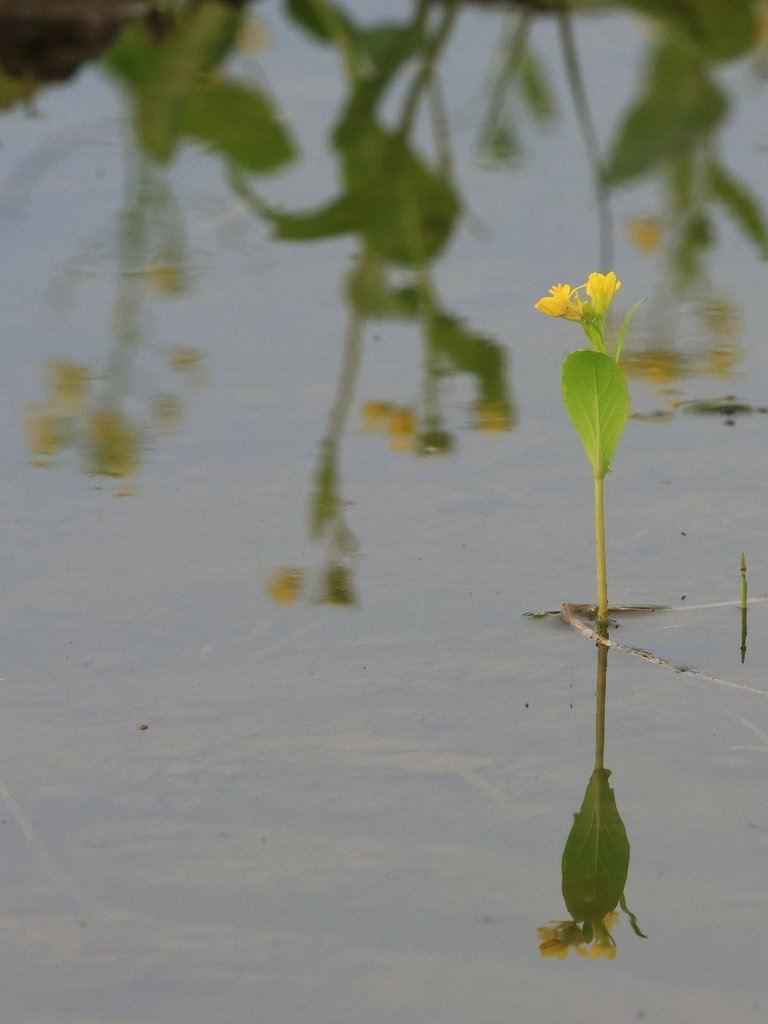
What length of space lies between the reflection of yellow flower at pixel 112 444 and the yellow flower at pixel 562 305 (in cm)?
73

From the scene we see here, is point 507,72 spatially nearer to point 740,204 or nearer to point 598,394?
point 740,204

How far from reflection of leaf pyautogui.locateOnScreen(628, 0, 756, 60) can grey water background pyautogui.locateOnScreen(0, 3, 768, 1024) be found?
1.47m

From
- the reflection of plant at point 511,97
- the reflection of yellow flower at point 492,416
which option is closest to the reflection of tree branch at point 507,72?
the reflection of plant at point 511,97

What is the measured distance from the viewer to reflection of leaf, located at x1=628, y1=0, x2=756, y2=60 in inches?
156

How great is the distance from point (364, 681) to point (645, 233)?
1516 millimetres

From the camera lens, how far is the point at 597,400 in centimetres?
165

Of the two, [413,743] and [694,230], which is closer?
[413,743]

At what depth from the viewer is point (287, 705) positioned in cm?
155

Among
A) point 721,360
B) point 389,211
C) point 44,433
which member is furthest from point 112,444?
point 389,211

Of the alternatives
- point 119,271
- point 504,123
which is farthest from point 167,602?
point 504,123

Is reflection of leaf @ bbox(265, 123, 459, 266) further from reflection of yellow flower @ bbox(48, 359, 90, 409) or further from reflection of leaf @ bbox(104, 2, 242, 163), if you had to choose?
reflection of yellow flower @ bbox(48, 359, 90, 409)

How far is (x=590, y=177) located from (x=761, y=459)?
1.30 m

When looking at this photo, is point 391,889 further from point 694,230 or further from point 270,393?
point 694,230

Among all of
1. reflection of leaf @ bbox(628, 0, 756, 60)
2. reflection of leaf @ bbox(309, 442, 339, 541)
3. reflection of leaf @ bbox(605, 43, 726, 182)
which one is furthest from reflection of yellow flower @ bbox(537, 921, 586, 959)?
reflection of leaf @ bbox(628, 0, 756, 60)
